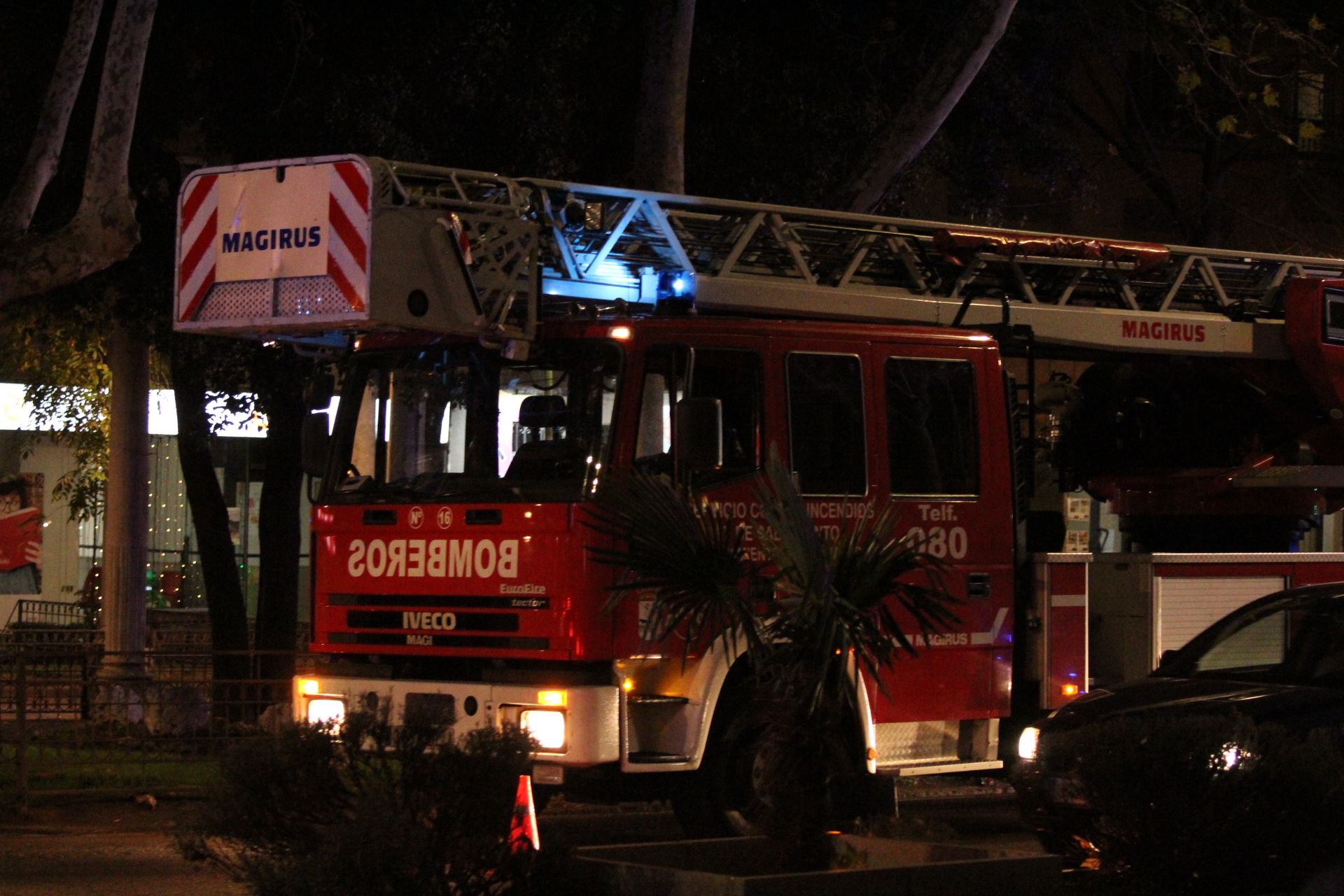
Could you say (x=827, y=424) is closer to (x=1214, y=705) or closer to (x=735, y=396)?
(x=735, y=396)

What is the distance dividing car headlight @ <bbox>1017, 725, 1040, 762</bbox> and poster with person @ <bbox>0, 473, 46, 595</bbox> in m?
16.9

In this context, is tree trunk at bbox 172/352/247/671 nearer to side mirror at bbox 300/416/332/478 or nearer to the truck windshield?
side mirror at bbox 300/416/332/478

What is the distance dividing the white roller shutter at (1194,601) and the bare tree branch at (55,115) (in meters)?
7.60

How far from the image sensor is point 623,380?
8797 mm

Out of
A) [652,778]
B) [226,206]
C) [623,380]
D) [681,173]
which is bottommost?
[652,778]

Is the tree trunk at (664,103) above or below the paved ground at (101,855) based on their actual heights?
above

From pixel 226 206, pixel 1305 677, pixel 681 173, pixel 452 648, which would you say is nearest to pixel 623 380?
pixel 452 648

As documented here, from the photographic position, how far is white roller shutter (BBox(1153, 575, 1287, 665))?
10617mm

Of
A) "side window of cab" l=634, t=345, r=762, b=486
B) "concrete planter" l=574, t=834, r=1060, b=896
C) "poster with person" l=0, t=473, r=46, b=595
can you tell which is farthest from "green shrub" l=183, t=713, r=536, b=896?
"poster with person" l=0, t=473, r=46, b=595

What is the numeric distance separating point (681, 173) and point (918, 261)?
10.2ft

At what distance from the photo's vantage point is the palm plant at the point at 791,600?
627cm

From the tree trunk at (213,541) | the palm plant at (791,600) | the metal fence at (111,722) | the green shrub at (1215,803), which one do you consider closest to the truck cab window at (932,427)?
the green shrub at (1215,803)

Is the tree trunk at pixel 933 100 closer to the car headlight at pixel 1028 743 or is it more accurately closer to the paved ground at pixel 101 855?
the car headlight at pixel 1028 743

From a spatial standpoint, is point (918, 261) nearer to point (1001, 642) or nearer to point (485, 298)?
point (1001, 642)
